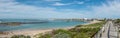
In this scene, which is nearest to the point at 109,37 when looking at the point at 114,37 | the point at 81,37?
the point at 114,37

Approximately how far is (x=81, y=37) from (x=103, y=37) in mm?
2454

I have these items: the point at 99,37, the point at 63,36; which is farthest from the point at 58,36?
the point at 99,37

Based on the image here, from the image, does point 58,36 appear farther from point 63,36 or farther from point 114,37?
point 114,37

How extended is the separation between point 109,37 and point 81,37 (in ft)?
9.29

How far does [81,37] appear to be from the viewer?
2322 cm

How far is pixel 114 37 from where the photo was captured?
71.5ft

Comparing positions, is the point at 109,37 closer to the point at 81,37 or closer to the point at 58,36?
the point at 81,37

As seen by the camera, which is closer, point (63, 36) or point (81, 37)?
point (63, 36)

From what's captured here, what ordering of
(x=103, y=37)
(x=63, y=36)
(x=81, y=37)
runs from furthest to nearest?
(x=81, y=37), (x=103, y=37), (x=63, y=36)

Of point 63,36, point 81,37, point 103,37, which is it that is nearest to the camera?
point 63,36

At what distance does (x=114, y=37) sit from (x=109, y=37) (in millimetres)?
539

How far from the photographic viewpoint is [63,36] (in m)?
16.8

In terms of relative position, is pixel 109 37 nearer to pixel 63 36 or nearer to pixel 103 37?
pixel 103 37

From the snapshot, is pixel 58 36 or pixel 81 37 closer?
pixel 58 36
